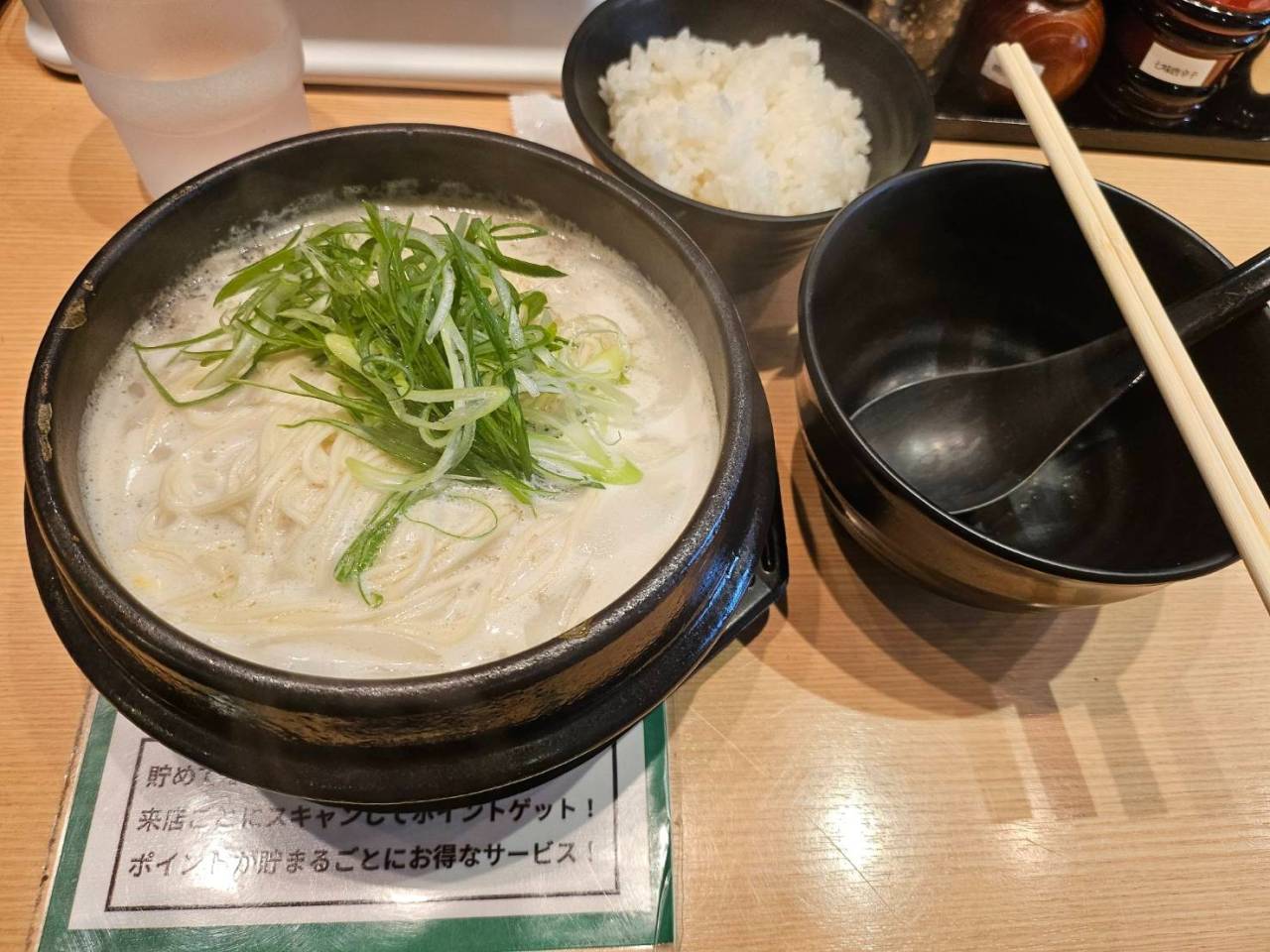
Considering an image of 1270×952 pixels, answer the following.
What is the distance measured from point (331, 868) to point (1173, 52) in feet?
8.50

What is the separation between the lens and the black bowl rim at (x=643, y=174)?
1.53 meters

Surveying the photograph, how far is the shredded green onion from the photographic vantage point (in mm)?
1137

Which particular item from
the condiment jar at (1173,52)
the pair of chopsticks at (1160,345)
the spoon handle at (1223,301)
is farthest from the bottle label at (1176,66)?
the spoon handle at (1223,301)

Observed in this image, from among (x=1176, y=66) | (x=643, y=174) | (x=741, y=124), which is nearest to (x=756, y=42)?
(x=741, y=124)

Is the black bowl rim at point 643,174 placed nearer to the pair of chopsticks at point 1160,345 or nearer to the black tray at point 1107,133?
the pair of chopsticks at point 1160,345

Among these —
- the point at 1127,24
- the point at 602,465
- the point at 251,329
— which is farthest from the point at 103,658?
the point at 1127,24

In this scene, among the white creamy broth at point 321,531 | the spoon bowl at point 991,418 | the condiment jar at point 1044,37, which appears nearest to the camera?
A: the white creamy broth at point 321,531

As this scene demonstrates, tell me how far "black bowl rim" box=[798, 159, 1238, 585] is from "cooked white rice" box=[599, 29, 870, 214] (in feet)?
0.78

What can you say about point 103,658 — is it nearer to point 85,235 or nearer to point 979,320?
point 85,235

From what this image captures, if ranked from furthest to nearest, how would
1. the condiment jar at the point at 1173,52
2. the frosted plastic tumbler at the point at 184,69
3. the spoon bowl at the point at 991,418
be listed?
the condiment jar at the point at 1173,52, the frosted plastic tumbler at the point at 184,69, the spoon bowl at the point at 991,418

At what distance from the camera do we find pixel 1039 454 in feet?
4.88

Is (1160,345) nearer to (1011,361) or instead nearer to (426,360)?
(1011,361)

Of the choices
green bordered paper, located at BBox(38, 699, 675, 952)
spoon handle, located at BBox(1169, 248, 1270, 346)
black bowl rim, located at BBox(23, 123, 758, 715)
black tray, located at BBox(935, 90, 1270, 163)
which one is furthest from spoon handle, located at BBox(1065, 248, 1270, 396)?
green bordered paper, located at BBox(38, 699, 675, 952)

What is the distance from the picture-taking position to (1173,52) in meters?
2.08
